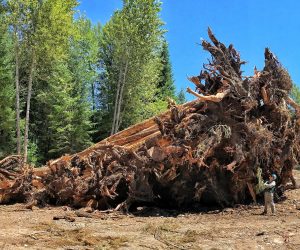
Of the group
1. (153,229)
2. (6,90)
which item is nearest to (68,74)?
(6,90)

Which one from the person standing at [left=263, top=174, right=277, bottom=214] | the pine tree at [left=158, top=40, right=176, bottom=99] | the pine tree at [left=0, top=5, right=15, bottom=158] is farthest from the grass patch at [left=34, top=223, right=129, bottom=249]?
the pine tree at [left=158, top=40, right=176, bottom=99]

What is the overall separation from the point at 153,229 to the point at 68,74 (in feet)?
84.2

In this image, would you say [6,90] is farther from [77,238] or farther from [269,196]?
[77,238]

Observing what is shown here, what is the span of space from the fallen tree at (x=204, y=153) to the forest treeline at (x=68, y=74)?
12.1 meters

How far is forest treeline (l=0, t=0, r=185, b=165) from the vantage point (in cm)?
2300

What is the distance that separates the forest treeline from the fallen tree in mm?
12089

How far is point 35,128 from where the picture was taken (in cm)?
3181

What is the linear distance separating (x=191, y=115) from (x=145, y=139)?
1.16 meters

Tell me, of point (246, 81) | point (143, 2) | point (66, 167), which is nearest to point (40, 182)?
point (66, 167)

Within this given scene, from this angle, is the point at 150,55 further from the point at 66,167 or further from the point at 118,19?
the point at 66,167

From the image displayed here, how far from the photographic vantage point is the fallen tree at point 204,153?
9.16 m

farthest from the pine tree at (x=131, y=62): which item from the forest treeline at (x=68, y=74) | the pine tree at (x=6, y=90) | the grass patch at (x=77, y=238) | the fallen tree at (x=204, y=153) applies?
the grass patch at (x=77, y=238)

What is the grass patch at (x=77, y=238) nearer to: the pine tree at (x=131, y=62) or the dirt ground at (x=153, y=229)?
the dirt ground at (x=153, y=229)

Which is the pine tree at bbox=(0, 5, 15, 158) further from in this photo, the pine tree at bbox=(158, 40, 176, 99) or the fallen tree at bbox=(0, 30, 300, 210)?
the pine tree at bbox=(158, 40, 176, 99)
